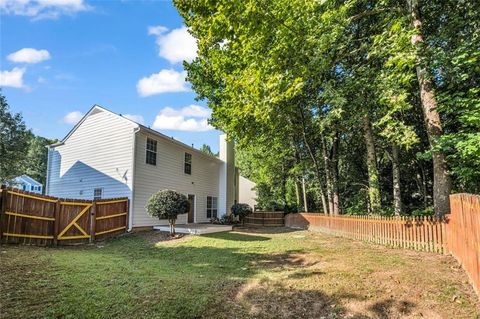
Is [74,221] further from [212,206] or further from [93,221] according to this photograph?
[212,206]

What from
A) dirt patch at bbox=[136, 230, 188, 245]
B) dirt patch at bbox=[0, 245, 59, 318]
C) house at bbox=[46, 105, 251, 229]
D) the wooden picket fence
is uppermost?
house at bbox=[46, 105, 251, 229]

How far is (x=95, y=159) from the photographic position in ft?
52.4

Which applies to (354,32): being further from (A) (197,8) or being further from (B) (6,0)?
(B) (6,0)

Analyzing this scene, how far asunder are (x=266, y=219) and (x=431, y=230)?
1399 centimetres

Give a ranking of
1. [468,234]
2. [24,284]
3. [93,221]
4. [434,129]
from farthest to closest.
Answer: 1. [93,221]
2. [434,129]
3. [468,234]
4. [24,284]

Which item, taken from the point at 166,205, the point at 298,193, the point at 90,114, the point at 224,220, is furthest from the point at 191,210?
the point at 298,193

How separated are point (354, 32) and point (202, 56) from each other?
29.4 feet

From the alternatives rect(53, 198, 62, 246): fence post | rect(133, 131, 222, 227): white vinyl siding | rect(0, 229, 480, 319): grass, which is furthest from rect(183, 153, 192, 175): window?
rect(0, 229, 480, 319): grass

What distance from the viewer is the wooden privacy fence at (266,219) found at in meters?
21.7

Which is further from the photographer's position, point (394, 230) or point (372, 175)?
point (372, 175)

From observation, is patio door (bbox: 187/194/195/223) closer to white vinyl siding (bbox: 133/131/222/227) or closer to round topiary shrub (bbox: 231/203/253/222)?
white vinyl siding (bbox: 133/131/222/227)

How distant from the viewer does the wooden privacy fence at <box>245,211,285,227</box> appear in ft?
71.3

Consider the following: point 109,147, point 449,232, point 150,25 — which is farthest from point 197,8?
point 109,147

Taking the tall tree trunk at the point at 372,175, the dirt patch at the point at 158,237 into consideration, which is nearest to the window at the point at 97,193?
the dirt patch at the point at 158,237
